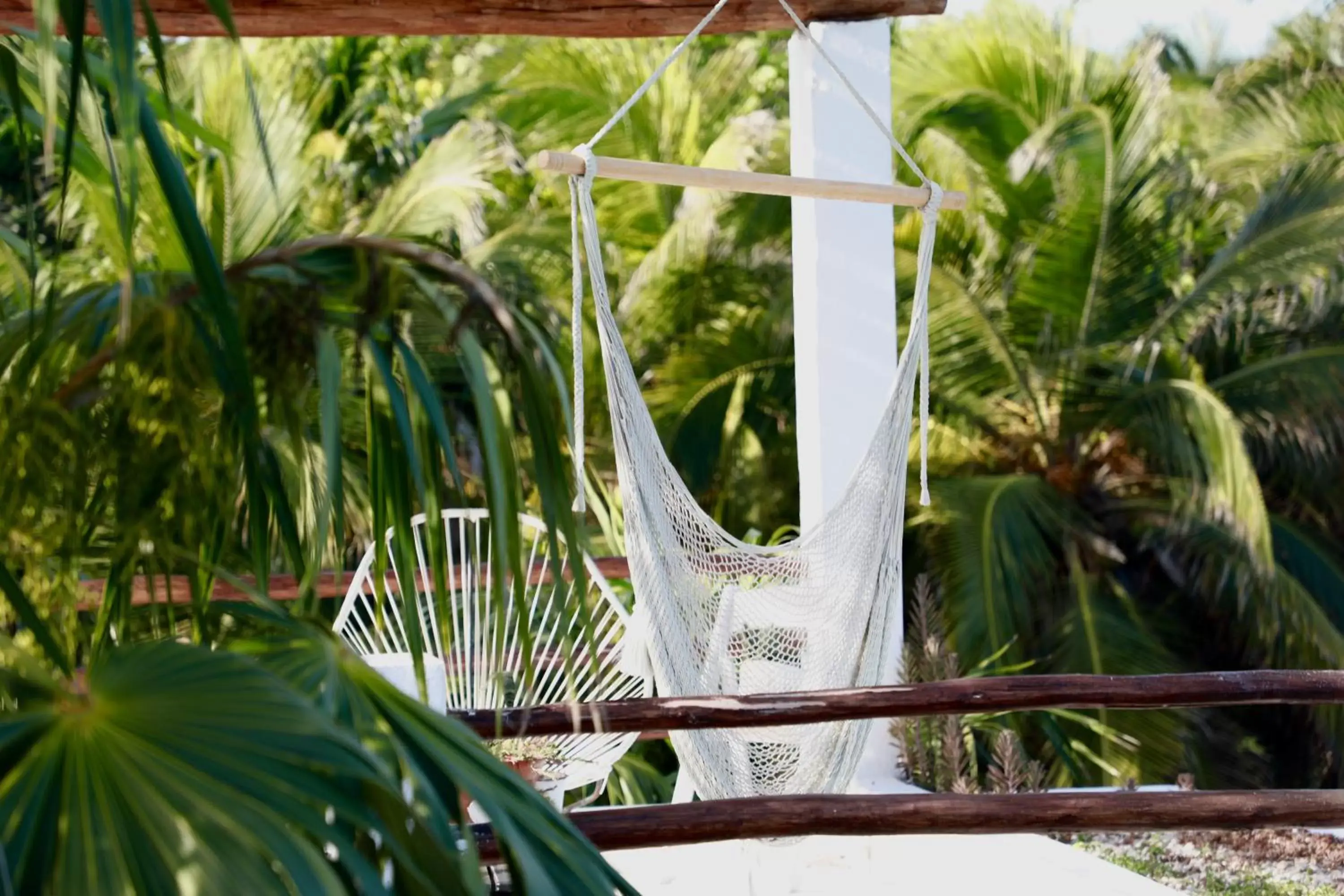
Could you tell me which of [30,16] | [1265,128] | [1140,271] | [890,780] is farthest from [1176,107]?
[30,16]

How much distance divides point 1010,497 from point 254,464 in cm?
400

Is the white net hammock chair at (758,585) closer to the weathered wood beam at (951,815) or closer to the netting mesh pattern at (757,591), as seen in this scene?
the netting mesh pattern at (757,591)

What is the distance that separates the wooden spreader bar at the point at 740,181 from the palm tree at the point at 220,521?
934 mm

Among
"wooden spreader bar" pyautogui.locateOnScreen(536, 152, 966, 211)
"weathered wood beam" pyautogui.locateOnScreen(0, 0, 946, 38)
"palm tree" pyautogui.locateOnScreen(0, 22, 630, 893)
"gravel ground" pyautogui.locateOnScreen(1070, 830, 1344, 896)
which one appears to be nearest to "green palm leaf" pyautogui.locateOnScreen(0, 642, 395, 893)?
"palm tree" pyautogui.locateOnScreen(0, 22, 630, 893)

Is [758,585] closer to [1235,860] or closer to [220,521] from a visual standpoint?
[1235,860]

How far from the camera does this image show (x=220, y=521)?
1140 millimetres

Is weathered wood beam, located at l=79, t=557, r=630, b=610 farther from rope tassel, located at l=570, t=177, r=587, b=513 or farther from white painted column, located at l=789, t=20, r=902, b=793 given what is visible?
rope tassel, located at l=570, t=177, r=587, b=513

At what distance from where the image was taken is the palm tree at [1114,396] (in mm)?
4672

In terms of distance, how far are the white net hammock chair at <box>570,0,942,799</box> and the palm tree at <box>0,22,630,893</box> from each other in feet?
3.33

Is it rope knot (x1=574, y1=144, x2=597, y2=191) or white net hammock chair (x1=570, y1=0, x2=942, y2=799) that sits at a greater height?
rope knot (x1=574, y1=144, x2=597, y2=191)

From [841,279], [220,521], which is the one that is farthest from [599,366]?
[220,521]

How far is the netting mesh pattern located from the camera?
2326 mm

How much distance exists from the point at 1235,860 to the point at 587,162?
212cm

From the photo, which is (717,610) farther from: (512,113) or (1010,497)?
(512,113)
